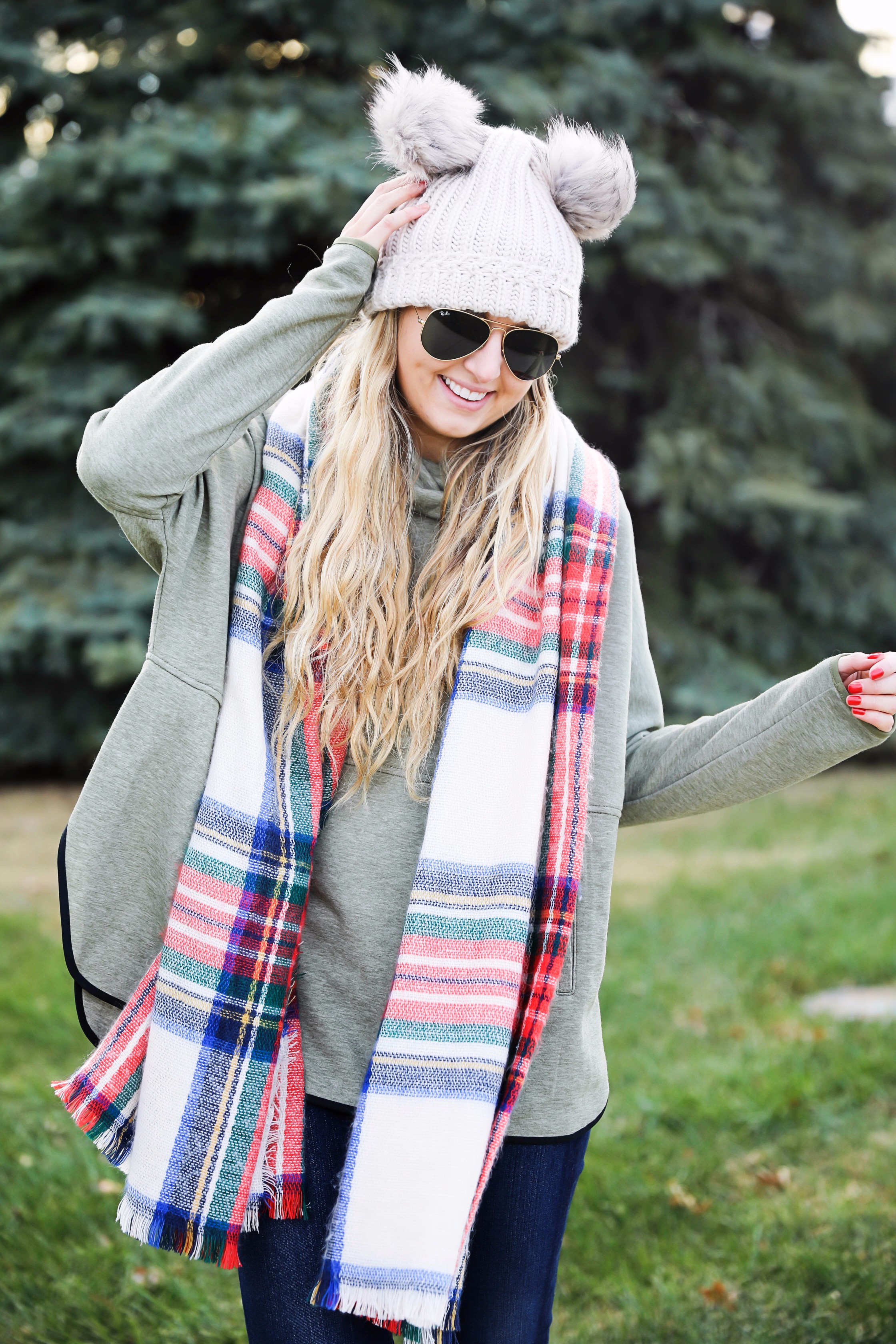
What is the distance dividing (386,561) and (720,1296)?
78.1 inches

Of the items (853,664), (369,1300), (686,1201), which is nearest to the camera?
(369,1300)

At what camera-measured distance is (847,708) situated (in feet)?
5.51

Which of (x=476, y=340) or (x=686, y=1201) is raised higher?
(x=476, y=340)

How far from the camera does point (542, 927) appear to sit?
169cm

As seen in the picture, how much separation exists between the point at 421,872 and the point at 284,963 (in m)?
0.23

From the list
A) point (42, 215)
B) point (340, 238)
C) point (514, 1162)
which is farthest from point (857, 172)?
point (514, 1162)

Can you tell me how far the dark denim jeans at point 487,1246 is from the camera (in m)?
1.67

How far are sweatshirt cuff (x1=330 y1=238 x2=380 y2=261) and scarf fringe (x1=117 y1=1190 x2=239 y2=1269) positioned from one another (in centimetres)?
138

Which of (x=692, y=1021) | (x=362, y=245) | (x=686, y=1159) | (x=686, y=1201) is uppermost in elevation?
(x=362, y=245)

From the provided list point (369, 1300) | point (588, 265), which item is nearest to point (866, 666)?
point (369, 1300)

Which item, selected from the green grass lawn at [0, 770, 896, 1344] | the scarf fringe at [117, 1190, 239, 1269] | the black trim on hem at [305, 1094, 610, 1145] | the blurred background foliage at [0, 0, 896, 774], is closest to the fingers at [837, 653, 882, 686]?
the black trim on hem at [305, 1094, 610, 1145]

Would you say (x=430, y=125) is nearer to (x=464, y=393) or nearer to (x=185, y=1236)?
(x=464, y=393)

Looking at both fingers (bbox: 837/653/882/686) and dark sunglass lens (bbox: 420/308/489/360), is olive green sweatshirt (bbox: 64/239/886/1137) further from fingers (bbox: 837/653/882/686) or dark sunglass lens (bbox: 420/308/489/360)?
dark sunglass lens (bbox: 420/308/489/360)

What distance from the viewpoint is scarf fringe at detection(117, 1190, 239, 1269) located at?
162 centimetres
